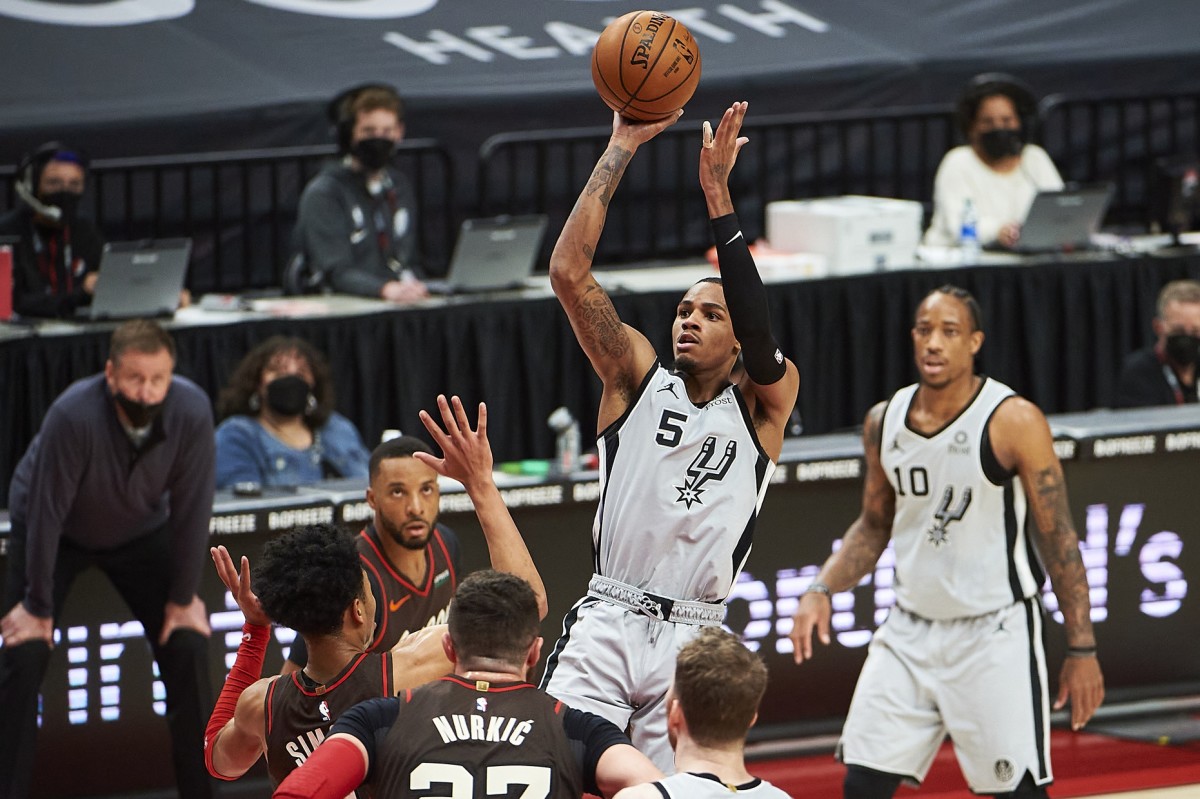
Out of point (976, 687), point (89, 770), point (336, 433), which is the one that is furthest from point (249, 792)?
point (976, 687)

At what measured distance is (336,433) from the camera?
836 cm

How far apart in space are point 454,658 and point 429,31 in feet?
24.8

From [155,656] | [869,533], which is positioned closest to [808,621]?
[869,533]

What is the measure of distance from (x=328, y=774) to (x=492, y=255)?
586cm

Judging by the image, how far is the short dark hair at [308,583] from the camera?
4477 millimetres

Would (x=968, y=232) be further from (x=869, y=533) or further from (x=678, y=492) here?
(x=678, y=492)

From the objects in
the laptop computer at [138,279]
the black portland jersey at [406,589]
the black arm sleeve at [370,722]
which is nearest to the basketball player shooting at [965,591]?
the black portland jersey at [406,589]

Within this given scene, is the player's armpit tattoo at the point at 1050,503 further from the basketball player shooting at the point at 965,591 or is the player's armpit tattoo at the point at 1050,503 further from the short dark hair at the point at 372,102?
the short dark hair at the point at 372,102

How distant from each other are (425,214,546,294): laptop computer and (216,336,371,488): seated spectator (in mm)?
1335

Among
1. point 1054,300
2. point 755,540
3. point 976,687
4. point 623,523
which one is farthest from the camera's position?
point 1054,300

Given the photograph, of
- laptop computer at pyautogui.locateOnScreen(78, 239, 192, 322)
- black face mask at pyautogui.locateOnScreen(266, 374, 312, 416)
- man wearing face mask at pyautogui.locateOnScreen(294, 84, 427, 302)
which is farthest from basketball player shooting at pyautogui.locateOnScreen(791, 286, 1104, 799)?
laptop computer at pyautogui.locateOnScreen(78, 239, 192, 322)

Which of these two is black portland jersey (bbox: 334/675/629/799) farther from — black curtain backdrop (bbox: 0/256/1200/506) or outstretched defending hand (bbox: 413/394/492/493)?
black curtain backdrop (bbox: 0/256/1200/506)

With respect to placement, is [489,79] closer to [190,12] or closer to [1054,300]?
→ [190,12]

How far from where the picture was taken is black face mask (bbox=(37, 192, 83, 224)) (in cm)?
921
